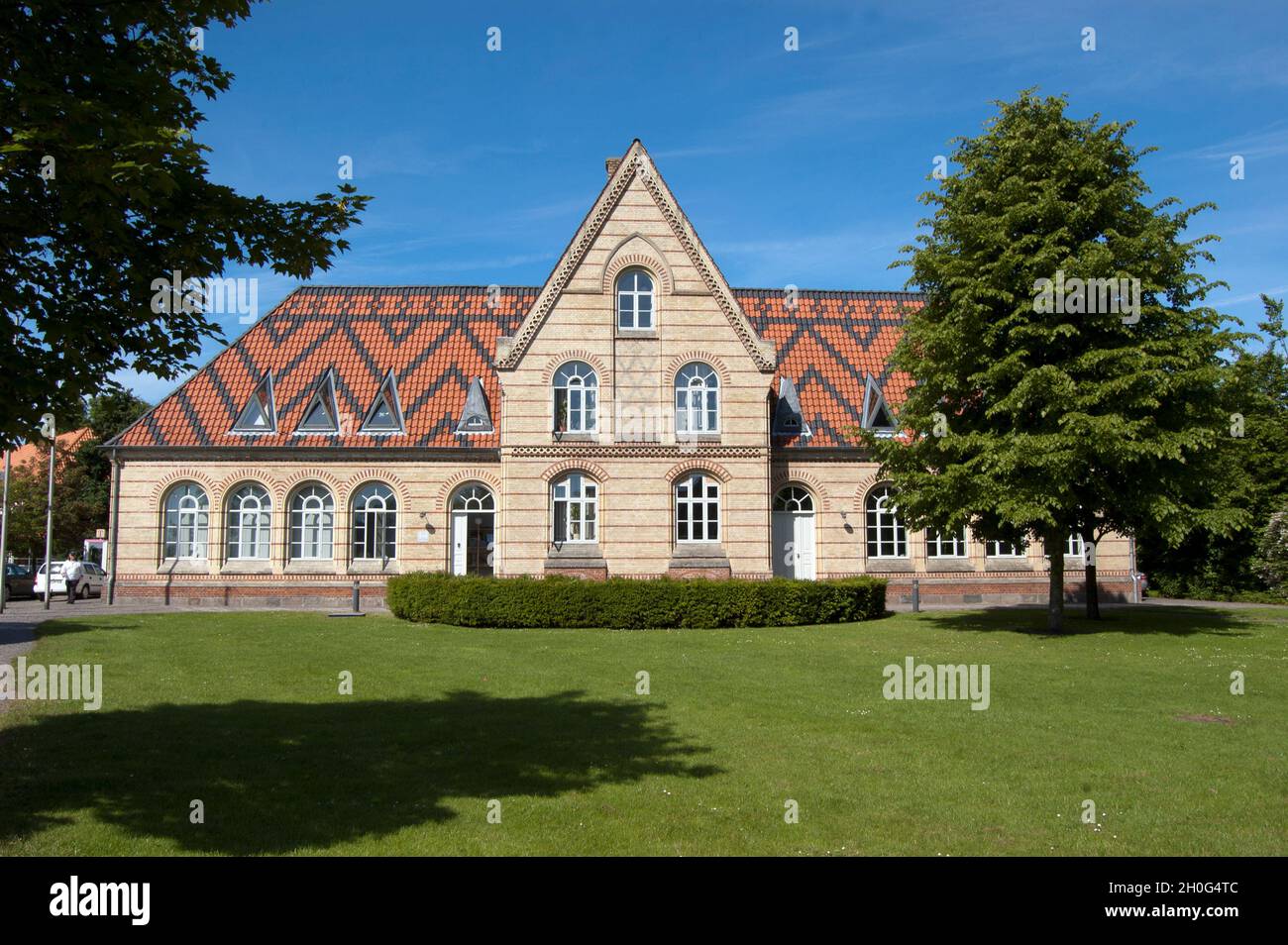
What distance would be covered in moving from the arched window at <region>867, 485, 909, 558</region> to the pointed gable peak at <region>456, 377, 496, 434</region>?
13.3 m

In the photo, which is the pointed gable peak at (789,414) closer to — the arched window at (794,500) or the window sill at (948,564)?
the arched window at (794,500)

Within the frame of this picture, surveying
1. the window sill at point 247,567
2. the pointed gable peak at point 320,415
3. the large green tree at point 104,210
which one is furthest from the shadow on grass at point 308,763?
the pointed gable peak at point 320,415

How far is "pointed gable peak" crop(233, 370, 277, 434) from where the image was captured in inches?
1225

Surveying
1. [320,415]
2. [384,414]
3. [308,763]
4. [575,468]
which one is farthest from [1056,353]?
[320,415]

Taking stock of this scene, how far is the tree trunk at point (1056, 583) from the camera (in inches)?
855

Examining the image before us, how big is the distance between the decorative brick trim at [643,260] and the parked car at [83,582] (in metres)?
24.1

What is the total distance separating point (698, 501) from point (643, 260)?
25.3ft

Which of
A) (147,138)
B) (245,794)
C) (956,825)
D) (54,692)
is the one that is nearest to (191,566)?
(54,692)

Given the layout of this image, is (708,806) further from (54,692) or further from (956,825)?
(54,692)

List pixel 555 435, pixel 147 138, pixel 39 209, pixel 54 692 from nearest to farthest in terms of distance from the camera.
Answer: pixel 147 138 → pixel 39 209 → pixel 54 692 → pixel 555 435

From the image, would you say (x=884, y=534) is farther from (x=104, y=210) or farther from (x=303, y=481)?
(x=104, y=210)

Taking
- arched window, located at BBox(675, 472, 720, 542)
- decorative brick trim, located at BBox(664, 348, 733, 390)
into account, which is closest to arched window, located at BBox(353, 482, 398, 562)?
arched window, located at BBox(675, 472, 720, 542)

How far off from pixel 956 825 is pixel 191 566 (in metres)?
28.7

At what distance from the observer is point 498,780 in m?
8.56
